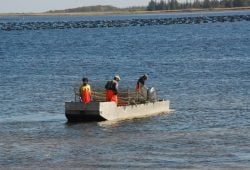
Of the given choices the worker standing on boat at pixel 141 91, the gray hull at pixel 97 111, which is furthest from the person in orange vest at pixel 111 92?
the worker standing on boat at pixel 141 91

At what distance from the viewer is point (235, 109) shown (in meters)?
35.4

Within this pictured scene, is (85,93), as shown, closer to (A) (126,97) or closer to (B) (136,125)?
(B) (136,125)

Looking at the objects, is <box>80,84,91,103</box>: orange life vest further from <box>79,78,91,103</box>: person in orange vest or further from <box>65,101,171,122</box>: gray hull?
<box>65,101,171,122</box>: gray hull

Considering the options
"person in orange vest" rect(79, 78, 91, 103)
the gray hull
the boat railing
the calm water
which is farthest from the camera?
the boat railing

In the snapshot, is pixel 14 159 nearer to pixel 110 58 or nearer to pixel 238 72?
pixel 238 72

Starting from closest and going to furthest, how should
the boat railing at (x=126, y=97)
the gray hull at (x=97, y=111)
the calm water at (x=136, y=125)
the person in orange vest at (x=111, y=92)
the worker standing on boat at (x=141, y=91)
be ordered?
the calm water at (x=136, y=125) → the gray hull at (x=97, y=111) → the person in orange vest at (x=111, y=92) → the boat railing at (x=126, y=97) → the worker standing on boat at (x=141, y=91)

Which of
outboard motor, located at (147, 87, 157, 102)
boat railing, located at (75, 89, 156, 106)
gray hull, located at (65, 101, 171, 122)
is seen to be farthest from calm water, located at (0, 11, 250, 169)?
boat railing, located at (75, 89, 156, 106)

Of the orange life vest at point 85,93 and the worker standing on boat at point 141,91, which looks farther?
the worker standing on boat at point 141,91

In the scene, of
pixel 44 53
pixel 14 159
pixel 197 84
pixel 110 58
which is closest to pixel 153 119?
pixel 14 159

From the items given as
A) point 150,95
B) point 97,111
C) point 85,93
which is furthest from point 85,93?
point 150,95

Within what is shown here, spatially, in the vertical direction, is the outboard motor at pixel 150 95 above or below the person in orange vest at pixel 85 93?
below

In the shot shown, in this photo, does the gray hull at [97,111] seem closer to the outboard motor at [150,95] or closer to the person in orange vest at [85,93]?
the person in orange vest at [85,93]

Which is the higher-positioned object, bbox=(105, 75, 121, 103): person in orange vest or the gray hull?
bbox=(105, 75, 121, 103): person in orange vest

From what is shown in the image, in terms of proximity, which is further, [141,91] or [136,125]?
[141,91]
